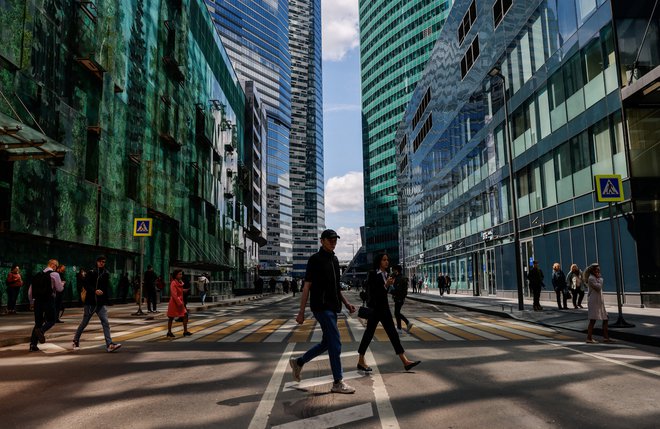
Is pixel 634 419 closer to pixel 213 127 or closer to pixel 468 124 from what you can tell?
pixel 468 124

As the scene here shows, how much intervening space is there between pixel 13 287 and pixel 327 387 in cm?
1621

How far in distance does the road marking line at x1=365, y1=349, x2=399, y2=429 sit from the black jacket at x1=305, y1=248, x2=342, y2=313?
1036 mm

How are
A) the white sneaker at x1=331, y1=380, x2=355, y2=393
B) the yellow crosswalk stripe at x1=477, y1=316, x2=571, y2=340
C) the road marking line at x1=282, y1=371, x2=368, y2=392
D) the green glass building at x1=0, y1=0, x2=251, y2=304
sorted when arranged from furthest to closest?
the green glass building at x1=0, y1=0, x2=251, y2=304 → the yellow crosswalk stripe at x1=477, y1=316, x2=571, y2=340 → the road marking line at x1=282, y1=371, x2=368, y2=392 → the white sneaker at x1=331, y1=380, x2=355, y2=393

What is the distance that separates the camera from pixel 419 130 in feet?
210

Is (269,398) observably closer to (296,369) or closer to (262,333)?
(296,369)

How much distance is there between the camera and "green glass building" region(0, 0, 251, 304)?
63.2ft

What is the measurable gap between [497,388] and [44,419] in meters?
4.80

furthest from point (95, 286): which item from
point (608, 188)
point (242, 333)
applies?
point (608, 188)

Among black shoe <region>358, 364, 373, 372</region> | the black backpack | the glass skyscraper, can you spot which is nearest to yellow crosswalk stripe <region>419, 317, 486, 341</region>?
black shoe <region>358, 364, 373, 372</region>

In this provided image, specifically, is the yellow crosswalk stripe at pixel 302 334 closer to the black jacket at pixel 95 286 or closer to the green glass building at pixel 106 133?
the black jacket at pixel 95 286

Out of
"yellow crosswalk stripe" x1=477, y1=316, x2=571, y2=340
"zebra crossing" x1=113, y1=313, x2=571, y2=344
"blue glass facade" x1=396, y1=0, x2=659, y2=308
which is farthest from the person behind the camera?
"blue glass facade" x1=396, y1=0, x2=659, y2=308

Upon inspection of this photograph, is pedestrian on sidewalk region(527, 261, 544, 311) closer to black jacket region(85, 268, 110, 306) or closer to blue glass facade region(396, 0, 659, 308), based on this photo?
blue glass facade region(396, 0, 659, 308)

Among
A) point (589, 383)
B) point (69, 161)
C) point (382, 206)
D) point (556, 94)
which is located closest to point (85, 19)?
point (69, 161)

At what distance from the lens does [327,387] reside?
6.20 meters
